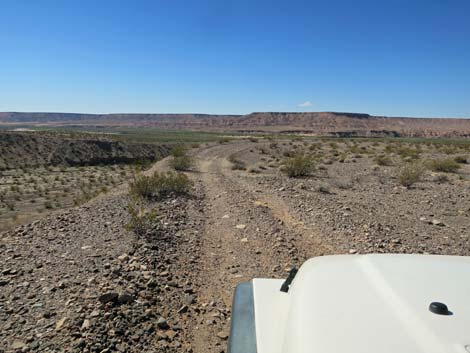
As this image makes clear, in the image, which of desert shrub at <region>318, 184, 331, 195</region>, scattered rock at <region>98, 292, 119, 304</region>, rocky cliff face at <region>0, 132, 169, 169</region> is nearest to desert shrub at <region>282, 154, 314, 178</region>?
desert shrub at <region>318, 184, 331, 195</region>

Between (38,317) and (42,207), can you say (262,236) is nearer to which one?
(38,317)

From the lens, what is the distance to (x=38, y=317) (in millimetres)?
4156

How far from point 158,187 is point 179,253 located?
591cm

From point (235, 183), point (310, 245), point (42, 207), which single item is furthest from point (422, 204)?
point (42, 207)

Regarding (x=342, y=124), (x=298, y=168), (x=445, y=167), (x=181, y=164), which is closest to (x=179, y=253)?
(x=298, y=168)

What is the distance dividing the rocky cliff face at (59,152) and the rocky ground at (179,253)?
24.3m

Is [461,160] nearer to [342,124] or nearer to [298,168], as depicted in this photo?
[298,168]

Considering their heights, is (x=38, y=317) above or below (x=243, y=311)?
below

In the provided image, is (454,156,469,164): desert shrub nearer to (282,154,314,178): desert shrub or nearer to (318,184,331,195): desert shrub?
(282,154,314,178): desert shrub

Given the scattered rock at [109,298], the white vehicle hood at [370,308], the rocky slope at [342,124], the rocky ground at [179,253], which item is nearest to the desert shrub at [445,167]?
the rocky ground at [179,253]

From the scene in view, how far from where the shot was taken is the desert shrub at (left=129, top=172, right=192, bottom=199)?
1166cm

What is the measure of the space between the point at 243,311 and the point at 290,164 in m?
16.0

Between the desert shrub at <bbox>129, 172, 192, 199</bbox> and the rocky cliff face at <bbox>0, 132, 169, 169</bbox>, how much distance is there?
2228 centimetres

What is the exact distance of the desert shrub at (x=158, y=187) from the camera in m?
11.7
